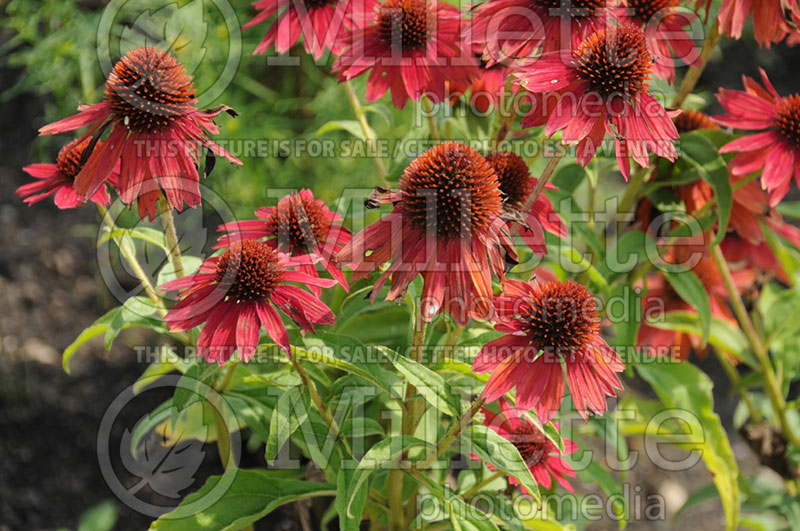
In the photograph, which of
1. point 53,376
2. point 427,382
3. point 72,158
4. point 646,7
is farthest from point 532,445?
point 53,376

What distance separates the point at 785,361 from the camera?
167cm

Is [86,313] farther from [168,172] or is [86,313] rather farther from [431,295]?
[431,295]

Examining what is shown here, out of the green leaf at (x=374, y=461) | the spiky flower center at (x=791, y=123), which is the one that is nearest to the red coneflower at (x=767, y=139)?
the spiky flower center at (x=791, y=123)

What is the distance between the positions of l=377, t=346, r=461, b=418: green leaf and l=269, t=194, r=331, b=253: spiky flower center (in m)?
0.21

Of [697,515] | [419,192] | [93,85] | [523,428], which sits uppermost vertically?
[93,85]

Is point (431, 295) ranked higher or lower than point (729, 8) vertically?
lower

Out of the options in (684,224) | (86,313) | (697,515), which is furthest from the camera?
(86,313)

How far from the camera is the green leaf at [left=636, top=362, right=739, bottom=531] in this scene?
1.46 meters

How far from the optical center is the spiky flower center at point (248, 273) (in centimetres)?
100

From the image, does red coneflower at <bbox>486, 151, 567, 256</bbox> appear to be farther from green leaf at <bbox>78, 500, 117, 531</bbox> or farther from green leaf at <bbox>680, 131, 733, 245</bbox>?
green leaf at <bbox>78, 500, 117, 531</bbox>

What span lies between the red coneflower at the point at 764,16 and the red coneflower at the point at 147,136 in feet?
2.53

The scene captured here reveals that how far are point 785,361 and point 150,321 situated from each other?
134cm

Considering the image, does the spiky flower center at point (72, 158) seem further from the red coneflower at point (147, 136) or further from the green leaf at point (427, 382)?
the green leaf at point (427, 382)

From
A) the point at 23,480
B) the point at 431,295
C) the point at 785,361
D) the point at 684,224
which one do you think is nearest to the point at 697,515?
the point at 785,361
